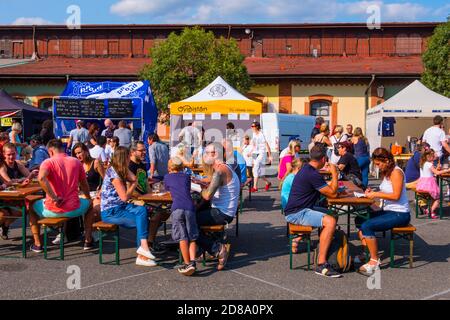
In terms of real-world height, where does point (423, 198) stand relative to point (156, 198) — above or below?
below

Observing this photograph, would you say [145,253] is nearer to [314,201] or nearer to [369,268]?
[314,201]

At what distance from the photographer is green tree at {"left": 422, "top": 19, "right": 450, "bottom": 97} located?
25156 mm

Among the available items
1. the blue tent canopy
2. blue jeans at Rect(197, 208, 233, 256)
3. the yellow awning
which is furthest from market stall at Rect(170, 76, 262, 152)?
blue jeans at Rect(197, 208, 233, 256)

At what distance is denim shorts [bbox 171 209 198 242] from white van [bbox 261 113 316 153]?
1419cm

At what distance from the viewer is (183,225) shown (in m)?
6.17

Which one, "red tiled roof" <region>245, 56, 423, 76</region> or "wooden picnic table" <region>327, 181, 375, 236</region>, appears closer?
"wooden picnic table" <region>327, 181, 375, 236</region>

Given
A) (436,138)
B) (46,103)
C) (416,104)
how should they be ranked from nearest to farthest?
(436,138), (416,104), (46,103)

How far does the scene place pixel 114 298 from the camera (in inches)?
207

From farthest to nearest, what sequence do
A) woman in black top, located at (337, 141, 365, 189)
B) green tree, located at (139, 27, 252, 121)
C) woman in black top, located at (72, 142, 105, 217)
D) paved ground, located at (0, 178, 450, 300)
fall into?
green tree, located at (139, 27, 252, 121) → woman in black top, located at (337, 141, 365, 189) → woman in black top, located at (72, 142, 105, 217) → paved ground, located at (0, 178, 450, 300)

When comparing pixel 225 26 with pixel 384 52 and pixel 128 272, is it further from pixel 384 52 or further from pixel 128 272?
pixel 128 272

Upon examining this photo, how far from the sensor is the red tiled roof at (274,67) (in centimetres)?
2842

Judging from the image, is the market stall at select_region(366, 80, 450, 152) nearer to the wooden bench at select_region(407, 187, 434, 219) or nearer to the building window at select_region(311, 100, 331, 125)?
the wooden bench at select_region(407, 187, 434, 219)

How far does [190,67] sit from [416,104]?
12.3m

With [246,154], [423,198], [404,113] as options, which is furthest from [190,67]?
[423,198]
